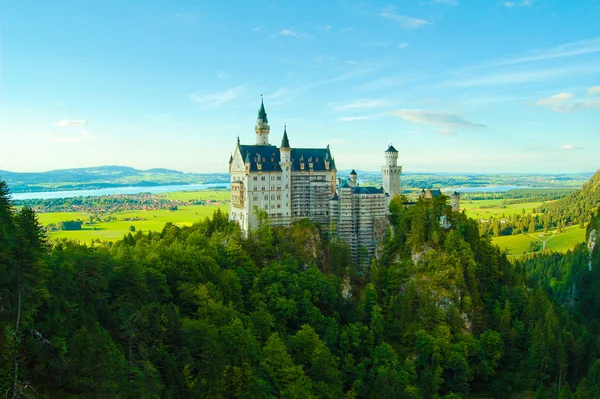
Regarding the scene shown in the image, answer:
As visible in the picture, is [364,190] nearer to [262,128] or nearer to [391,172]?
[391,172]

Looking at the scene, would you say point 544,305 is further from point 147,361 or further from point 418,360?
point 147,361

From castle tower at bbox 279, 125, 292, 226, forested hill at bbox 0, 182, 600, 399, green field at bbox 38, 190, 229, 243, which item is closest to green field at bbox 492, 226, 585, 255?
forested hill at bbox 0, 182, 600, 399

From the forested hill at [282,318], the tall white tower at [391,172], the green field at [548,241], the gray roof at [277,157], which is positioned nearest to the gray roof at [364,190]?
Answer: the tall white tower at [391,172]

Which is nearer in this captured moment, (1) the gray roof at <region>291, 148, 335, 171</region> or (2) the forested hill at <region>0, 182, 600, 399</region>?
(2) the forested hill at <region>0, 182, 600, 399</region>

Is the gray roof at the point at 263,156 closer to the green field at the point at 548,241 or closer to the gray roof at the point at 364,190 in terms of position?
the gray roof at the point at 364,190

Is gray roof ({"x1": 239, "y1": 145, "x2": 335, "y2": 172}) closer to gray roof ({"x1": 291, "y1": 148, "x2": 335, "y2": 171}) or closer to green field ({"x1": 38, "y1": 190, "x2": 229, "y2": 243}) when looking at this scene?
gray roof ({"x1": 291, "y1": 148, "x2": 335, "y2": 171})

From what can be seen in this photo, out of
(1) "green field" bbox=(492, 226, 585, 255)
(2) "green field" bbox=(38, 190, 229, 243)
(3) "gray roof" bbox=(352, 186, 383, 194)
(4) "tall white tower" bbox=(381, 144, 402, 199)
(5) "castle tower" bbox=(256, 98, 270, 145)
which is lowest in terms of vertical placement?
(1) "green field" bbox=(492, 226, 585, 255)
